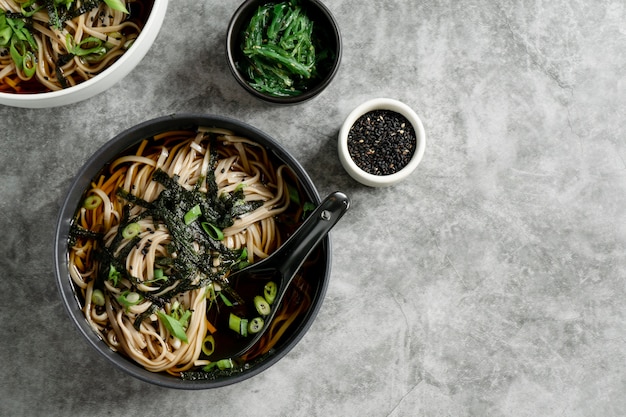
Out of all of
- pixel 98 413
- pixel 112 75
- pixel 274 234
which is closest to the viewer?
pixel 112 75

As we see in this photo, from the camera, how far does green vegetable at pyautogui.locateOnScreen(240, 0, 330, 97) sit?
2.50 meters

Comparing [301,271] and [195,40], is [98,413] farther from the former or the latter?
[195,40]

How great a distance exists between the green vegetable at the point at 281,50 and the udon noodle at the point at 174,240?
0.92 feet

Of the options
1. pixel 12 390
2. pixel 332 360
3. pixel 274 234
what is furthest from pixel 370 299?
pixel 12 390

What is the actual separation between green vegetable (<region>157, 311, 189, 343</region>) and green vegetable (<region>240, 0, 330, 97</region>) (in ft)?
2.94

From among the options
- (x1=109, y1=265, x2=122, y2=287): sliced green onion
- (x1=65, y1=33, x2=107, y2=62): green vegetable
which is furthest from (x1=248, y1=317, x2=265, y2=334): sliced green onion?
(x1=65, y1=33, x2=107, y2=62): green vegetable

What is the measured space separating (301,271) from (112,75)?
37.1 inches

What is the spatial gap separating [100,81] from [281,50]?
0.65m

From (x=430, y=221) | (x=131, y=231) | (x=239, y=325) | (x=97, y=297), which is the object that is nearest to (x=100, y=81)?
(x=131, y=231)

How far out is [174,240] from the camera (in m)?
2.32

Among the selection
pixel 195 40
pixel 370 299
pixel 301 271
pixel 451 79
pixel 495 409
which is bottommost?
pixel 495 409

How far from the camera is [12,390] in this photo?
2.66 metres

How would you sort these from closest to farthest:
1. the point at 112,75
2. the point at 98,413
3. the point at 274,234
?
the point at 112,75, the point at 274,234, the point at 98,413

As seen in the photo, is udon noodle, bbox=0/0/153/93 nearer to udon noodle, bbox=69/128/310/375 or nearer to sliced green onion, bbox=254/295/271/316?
udon noodle, bbox=69/128/310/375
